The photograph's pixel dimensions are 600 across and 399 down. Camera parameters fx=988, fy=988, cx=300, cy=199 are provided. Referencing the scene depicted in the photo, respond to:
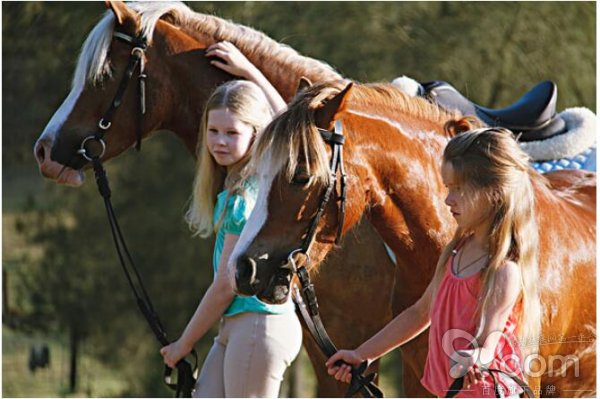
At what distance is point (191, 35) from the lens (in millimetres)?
4055

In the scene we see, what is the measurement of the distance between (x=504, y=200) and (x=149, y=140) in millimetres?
6400

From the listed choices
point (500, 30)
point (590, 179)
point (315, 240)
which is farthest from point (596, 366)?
point (500, 30)

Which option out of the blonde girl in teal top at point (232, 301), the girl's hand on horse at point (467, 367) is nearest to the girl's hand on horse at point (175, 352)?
the blonde girl in teal top at point (232, 301)

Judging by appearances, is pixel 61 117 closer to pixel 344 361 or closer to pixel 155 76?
pixel 155 76

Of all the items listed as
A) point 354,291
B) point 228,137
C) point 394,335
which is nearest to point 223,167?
point 228,137

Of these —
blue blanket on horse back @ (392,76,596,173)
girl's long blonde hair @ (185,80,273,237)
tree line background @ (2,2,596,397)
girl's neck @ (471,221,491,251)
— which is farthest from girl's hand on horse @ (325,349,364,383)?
tree line background @ (2,2,596,397)

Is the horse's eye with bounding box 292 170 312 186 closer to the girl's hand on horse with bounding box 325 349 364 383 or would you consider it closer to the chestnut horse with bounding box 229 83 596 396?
the chestnut horse with bounding box 229 83 596 396

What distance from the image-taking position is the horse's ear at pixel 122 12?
390 cm

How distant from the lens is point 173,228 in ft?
28.8

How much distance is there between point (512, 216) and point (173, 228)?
21.0 ft

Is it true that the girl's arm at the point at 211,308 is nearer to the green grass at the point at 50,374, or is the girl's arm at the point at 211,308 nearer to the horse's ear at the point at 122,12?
the horse's ear at the point at 122,12

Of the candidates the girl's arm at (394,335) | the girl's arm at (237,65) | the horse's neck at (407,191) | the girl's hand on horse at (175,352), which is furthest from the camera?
the girl's arm at (237,65)

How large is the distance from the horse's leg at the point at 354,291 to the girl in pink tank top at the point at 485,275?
5.23ft

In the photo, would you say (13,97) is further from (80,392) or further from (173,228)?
(80,392)
